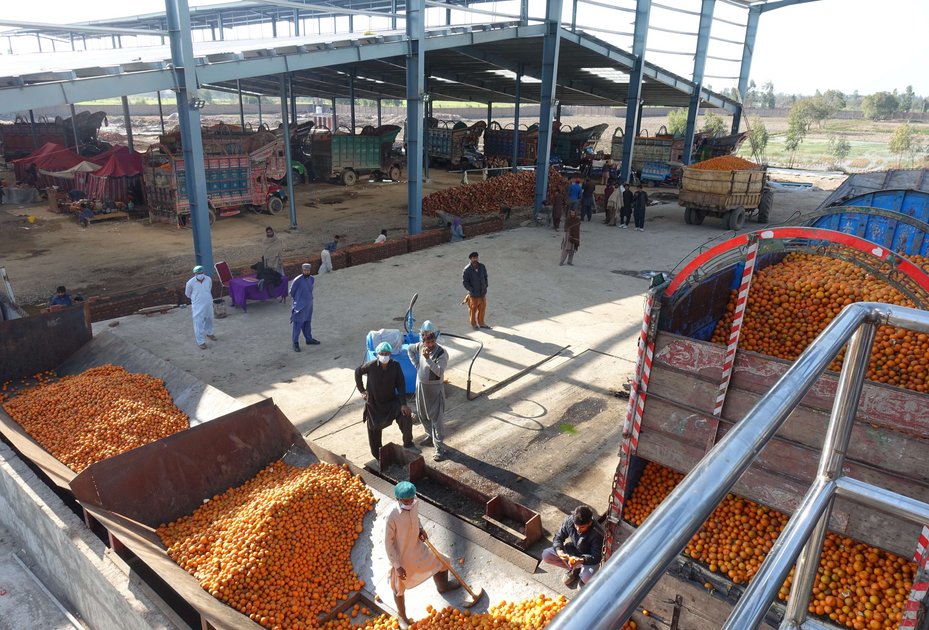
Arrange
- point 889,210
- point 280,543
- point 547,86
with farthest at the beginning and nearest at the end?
point 547,86 → point 889,210 → point 280,543

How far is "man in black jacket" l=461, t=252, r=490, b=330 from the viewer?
1079 cm

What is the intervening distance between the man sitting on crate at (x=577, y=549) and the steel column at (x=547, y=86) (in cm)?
1700

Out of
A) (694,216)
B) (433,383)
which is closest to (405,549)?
(433,383)

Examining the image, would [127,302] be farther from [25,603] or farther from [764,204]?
[764,204]

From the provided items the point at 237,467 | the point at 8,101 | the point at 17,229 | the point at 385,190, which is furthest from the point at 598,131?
the point at 237,467

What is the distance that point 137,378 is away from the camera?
815 cm

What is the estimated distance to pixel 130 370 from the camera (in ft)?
28.4

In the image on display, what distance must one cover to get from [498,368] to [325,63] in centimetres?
962

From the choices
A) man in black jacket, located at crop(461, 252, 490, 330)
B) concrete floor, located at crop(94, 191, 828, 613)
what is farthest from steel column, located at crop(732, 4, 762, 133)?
man in black jacket, located at crop(461, 252, 490, 330)

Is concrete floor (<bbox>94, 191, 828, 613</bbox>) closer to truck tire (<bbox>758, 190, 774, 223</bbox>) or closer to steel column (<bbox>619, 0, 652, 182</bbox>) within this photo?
truck tire (<bbox>758, 190, 774, 223</bbox>)

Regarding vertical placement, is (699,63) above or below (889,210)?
above

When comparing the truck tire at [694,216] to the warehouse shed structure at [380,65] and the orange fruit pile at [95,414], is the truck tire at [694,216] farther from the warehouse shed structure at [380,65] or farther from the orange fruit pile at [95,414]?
the orange fruit pile at [95,414]

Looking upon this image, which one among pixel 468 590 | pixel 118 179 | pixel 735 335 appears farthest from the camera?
pixel 118 179

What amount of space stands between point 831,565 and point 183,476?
559 centimetres
